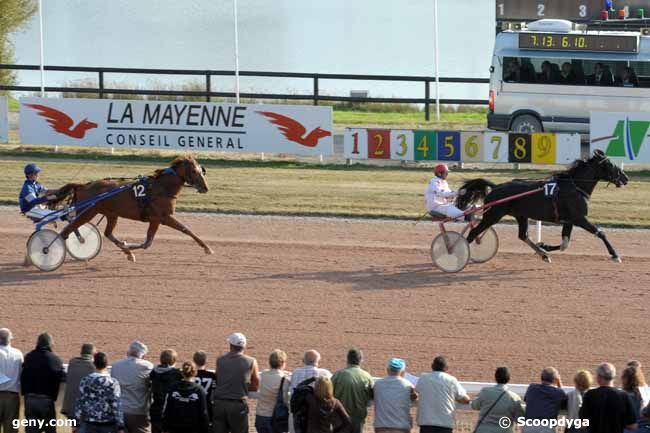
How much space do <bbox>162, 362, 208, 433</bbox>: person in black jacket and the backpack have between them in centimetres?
68

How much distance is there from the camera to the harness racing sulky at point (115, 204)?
15.1 m

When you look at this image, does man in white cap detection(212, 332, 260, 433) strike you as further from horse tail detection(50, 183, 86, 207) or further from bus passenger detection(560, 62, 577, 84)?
bus passenger detection(560, 62, 577, 84)

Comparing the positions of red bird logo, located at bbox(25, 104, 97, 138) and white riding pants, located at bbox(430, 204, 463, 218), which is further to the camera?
red bird logo, located at bbox(25, 104, 97, 138)

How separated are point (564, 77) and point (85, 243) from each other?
45.2 feet

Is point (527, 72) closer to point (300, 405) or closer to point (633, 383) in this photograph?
point (633, 383)

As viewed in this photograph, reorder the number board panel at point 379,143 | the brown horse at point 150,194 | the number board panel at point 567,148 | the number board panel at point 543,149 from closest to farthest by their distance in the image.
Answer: the brown horse at point 150,194 < the number board panel at point 567,148 < the number board panel at point 543,149 < the number board panel at point 379,143

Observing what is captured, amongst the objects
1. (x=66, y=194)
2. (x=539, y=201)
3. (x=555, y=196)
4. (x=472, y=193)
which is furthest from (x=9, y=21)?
(x=555, y=196)

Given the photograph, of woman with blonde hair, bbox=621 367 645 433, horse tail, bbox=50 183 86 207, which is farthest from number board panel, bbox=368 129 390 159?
woman with blonde hair, bbox=621 367 645 433

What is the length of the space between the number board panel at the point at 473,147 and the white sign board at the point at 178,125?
2759 mm

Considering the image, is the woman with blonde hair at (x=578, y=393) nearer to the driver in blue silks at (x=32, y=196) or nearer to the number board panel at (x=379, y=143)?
the driver in blue silks at (x=32, y=196)

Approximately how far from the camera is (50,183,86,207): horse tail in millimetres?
15211

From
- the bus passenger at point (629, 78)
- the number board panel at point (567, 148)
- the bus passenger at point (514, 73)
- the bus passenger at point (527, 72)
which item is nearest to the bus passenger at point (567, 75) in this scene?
the bus passenger at point (527, 72)

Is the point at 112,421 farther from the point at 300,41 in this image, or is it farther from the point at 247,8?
the point at 247,8

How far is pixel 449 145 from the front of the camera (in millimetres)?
23406
